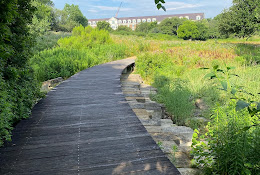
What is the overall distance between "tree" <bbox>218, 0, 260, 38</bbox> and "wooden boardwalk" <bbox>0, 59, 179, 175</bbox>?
22.3 m

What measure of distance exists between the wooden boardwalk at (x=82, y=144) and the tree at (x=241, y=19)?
2229cm

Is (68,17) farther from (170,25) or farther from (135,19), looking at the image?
(135,19)

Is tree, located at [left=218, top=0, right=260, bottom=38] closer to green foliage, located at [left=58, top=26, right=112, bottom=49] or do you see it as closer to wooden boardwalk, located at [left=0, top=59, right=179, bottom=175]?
green foliage, located at [left=58, top=26, right=112, bottom=49]

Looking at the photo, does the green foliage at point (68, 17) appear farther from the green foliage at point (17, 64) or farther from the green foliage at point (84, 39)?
the green foliage at point (17, 64)

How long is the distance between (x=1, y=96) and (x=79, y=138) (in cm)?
106

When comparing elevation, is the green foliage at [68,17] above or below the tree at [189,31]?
above

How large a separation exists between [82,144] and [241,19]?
24613mm

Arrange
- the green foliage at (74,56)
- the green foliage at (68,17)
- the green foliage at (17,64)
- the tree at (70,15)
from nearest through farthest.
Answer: the green foliage at (17,64), the green foliage at (74,56), the green foliage at (68,17), the tree at (70,15)

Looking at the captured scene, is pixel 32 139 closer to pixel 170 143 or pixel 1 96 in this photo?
pixel 1 96

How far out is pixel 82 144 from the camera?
2850mm

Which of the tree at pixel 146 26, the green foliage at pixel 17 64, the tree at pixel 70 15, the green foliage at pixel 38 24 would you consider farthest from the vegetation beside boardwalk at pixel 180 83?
the tree at pixel 146 26

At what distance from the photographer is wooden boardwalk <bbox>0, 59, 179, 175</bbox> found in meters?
2.32

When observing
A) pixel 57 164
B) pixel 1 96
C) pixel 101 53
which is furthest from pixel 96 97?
pixel 101 53

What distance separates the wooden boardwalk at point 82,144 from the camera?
2.32 m
